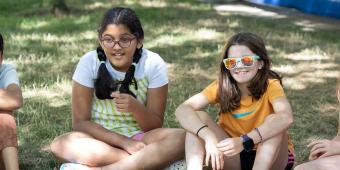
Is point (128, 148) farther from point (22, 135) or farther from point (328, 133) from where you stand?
point (328, 133)

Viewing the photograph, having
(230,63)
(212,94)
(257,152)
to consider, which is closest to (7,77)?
(212,94)

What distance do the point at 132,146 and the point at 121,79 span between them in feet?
1.52

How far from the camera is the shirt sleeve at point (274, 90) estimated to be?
3.65 meters

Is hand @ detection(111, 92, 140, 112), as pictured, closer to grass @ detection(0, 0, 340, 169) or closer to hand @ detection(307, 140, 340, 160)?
grass @ detection(0, 0, 340, 169)

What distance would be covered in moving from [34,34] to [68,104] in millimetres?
3597

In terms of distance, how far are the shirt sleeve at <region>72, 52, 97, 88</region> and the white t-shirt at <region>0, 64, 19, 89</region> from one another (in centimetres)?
Answer: 40

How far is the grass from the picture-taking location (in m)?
5.09

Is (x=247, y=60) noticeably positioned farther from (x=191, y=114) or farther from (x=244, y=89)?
(x=191, y=114)

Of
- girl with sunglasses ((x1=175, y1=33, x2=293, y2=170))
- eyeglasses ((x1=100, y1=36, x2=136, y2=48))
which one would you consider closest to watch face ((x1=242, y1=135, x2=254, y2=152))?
girl with sunglasses ((x1=175, y1=33, x2=293, y2=170))

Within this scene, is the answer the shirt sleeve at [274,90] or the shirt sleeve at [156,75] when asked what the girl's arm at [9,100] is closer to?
the shirt sleeve at [156,75]

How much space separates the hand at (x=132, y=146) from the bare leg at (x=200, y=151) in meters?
0.32

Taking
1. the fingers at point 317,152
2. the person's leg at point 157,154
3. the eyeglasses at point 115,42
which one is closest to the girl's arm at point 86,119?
the person's leg at point 157,154

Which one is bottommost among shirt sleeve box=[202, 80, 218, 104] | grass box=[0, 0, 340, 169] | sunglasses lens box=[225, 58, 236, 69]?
grass box=[0, 0, 340, 169]

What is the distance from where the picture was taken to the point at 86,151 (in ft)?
12.3
